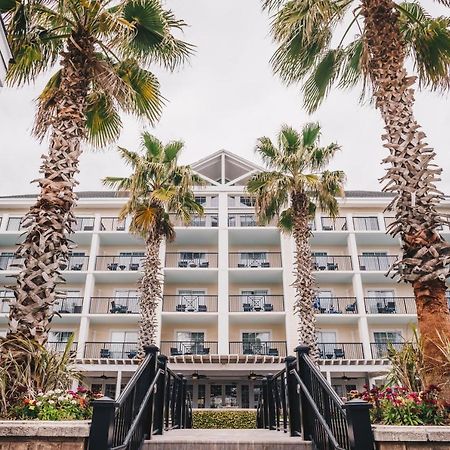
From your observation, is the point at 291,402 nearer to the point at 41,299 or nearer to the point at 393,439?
the point at 393,439

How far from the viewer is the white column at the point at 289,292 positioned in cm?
2300

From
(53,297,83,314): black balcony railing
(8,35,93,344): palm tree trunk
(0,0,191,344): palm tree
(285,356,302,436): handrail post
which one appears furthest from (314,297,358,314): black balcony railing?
(8,35,93,344): palm tree trunk

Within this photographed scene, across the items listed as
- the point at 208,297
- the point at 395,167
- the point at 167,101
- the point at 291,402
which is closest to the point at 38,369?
the point at 291,402

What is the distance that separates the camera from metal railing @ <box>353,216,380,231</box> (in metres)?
27.4

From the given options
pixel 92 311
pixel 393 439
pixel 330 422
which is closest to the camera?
pixel 393 439

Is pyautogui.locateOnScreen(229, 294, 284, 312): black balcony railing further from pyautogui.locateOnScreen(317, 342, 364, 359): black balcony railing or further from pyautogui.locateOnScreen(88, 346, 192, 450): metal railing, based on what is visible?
pyautogui.locateOnScreen(88, 346, 192, 450): metal railing

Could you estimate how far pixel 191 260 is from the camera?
88.4ft

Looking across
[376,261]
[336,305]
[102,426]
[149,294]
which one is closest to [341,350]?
[336,305]

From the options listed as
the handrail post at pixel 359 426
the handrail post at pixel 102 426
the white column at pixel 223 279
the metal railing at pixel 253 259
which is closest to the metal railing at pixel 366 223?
the metal railing at pixel 253 259

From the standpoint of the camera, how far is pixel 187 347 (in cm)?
2453

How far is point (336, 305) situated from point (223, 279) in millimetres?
7490

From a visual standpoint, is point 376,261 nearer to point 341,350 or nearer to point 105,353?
point 341,350

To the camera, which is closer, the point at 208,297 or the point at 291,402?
the point at 291,402

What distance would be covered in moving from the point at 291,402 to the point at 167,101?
7651 millimetres
